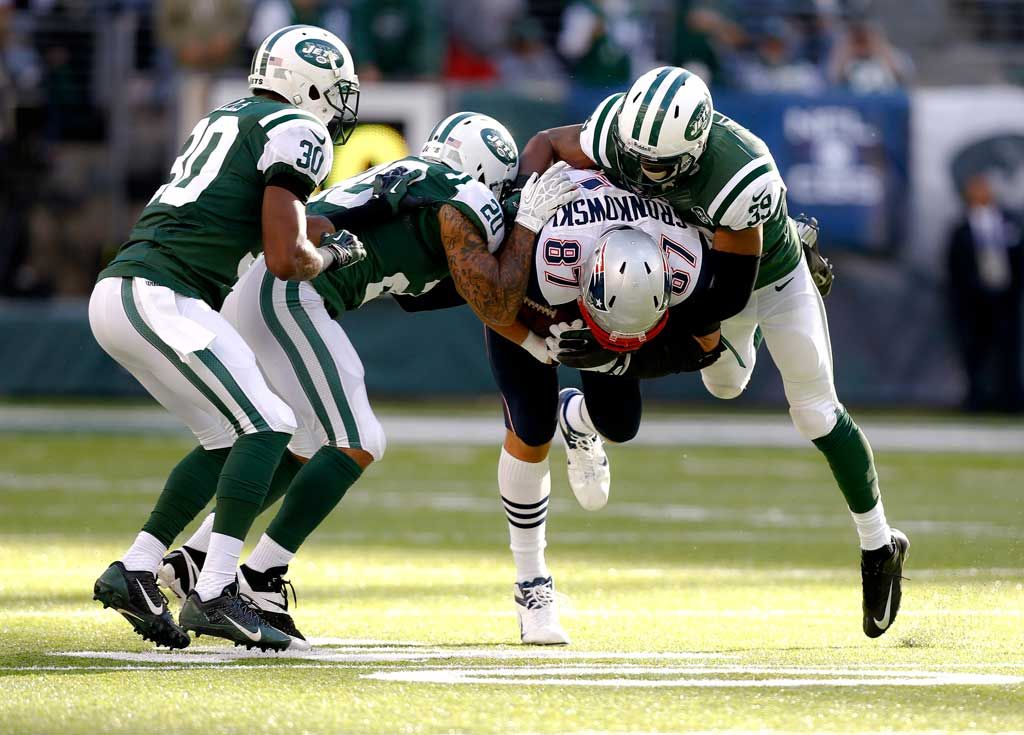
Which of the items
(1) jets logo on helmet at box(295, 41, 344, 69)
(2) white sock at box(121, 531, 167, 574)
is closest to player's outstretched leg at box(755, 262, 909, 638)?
(1) jets logo on helmet at box(295, 41, 344, 69)

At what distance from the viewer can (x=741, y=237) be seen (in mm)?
4918

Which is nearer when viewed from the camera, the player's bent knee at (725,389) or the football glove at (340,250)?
the football glove at (340,250)

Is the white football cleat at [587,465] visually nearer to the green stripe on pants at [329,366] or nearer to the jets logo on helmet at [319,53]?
the green stripe on pants at [329,366]

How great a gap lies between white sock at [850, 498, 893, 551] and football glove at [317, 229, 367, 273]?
1.67 m

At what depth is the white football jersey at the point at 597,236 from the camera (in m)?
4.91

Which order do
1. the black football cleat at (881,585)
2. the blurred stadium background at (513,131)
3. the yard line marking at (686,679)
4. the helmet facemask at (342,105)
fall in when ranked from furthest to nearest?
1. the blurred stadium background at (513,131)
2. the helmet facemask at (342,105)
3. the black football cleat at (881,585)
4. the yard line marking at (686,679)

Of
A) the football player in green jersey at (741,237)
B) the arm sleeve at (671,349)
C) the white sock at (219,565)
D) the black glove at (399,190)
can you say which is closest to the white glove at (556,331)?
the football player in green jersey at (741,237)

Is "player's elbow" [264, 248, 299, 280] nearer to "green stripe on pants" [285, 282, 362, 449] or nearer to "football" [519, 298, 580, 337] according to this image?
"green stripe on pants" [285, 282, 362, 449]

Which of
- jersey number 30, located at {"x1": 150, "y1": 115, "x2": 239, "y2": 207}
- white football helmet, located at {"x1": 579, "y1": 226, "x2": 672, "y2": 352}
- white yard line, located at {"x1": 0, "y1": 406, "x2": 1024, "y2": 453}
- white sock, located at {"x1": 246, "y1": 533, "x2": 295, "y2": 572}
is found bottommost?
white yard line, located at {"x1": 0, "y1": 406, "x2": 1024, "y2": 453}

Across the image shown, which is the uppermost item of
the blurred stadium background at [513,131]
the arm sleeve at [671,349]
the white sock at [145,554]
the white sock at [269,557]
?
the arm sleeve at [671,349]

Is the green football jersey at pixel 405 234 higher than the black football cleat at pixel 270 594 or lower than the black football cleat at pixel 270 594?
higher

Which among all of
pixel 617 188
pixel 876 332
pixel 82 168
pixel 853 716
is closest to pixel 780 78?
pixel 876 332

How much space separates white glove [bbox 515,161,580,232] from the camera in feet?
16.3

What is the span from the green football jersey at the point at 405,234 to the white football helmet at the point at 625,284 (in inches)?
14.0
